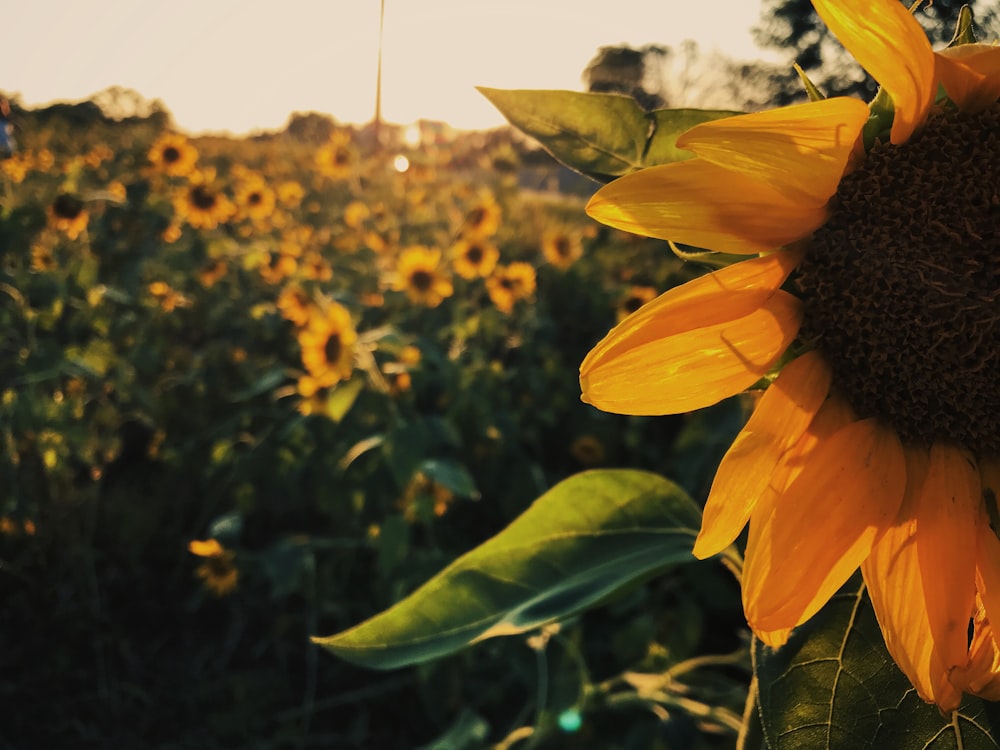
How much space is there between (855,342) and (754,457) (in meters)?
0.11

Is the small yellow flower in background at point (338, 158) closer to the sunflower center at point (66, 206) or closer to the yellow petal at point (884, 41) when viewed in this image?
the sunflower center at point (66, 206)

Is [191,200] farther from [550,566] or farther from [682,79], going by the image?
[550,566]

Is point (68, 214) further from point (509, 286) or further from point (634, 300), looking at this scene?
point (634, 300)

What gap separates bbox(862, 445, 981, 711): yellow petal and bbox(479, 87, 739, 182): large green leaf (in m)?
0.27

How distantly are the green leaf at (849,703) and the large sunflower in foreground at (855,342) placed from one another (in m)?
0.03

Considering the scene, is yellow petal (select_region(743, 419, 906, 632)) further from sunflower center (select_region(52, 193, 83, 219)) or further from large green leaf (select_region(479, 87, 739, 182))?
sunflower center (select_region(52, 193, 83, 219))

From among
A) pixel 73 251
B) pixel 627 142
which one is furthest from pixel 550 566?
pixel 73 251

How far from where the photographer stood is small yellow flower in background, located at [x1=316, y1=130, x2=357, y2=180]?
621 centimetres

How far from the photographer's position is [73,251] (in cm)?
400

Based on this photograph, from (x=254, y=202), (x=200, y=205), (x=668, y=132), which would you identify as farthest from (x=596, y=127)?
(x=254, y=202)

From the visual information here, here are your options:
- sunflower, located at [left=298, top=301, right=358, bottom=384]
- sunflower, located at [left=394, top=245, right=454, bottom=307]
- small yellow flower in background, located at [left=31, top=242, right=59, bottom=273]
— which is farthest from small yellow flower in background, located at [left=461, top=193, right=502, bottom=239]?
small yellow flower in background, located at [left=31, top=242, right=59, bottom=273]

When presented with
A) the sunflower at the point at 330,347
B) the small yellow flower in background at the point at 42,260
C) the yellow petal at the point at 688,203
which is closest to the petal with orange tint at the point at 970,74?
the yellow petal at the point at 688,203

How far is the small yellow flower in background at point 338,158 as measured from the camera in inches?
245

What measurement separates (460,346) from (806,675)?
2595 mm
